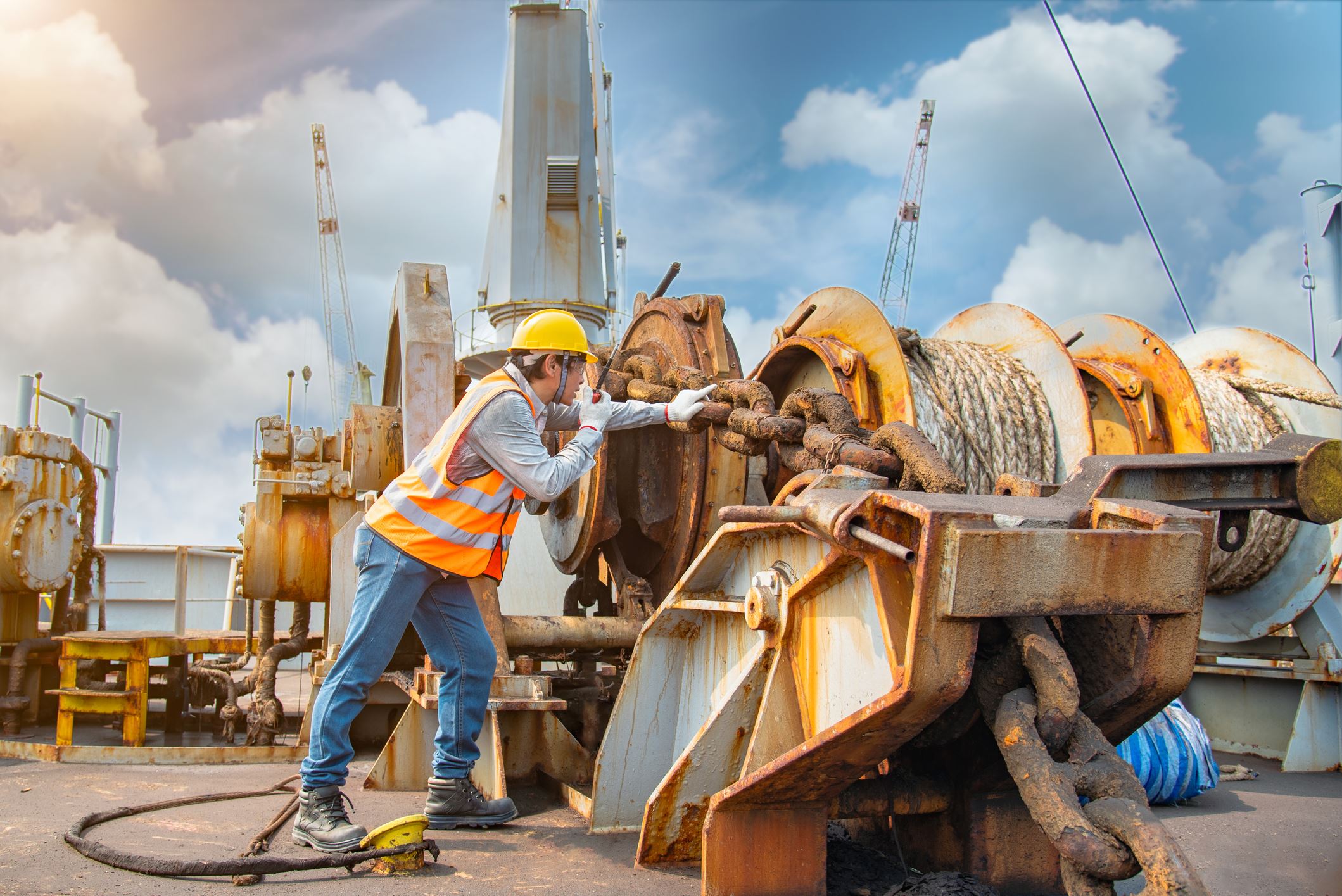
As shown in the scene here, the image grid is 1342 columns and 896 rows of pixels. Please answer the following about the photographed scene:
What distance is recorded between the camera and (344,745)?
134 inches

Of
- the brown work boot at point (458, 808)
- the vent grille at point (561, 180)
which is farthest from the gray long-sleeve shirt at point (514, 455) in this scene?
the vent grille at point (561, 180)

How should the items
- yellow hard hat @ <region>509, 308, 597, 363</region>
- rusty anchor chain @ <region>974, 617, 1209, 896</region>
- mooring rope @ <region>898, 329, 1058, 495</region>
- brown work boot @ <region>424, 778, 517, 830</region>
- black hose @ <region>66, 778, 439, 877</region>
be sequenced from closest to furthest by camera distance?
rusty anchor chain @ <region>974, 617, 1209, 896</region>
black hose @ <region>66, 778, 439, 877</region>
brown work boot @ <region>424, 778, 517, 830</region>
yellow hard hat @ <region>509, 308, 597, 363</region>
mooring rope @ <region>898, 329, 1058, 495</region>

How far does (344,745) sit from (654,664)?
101 cm

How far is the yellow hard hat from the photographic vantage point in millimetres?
3836

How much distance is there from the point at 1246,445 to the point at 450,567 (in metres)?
4.22

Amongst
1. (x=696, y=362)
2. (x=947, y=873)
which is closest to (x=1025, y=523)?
(x=947, y=873)

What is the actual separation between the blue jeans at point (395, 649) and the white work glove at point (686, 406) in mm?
1028

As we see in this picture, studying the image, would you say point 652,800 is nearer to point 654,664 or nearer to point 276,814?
point 654,664

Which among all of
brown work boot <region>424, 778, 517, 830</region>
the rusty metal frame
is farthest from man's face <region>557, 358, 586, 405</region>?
brown work boot <region>424, 778, 517, 830</region>

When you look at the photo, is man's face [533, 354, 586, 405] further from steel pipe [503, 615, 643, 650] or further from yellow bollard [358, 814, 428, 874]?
yellow bollard [358, 814, 428, 874]

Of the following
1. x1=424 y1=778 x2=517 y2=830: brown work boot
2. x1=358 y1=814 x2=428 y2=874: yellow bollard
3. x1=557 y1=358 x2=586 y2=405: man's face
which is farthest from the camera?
x1=557 y1=358 x2=586 y2=405: man's face

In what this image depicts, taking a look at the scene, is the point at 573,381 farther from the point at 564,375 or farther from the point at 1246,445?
the point at 1246,445

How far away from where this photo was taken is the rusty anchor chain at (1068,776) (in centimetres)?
196

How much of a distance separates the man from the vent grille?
14896 mm
